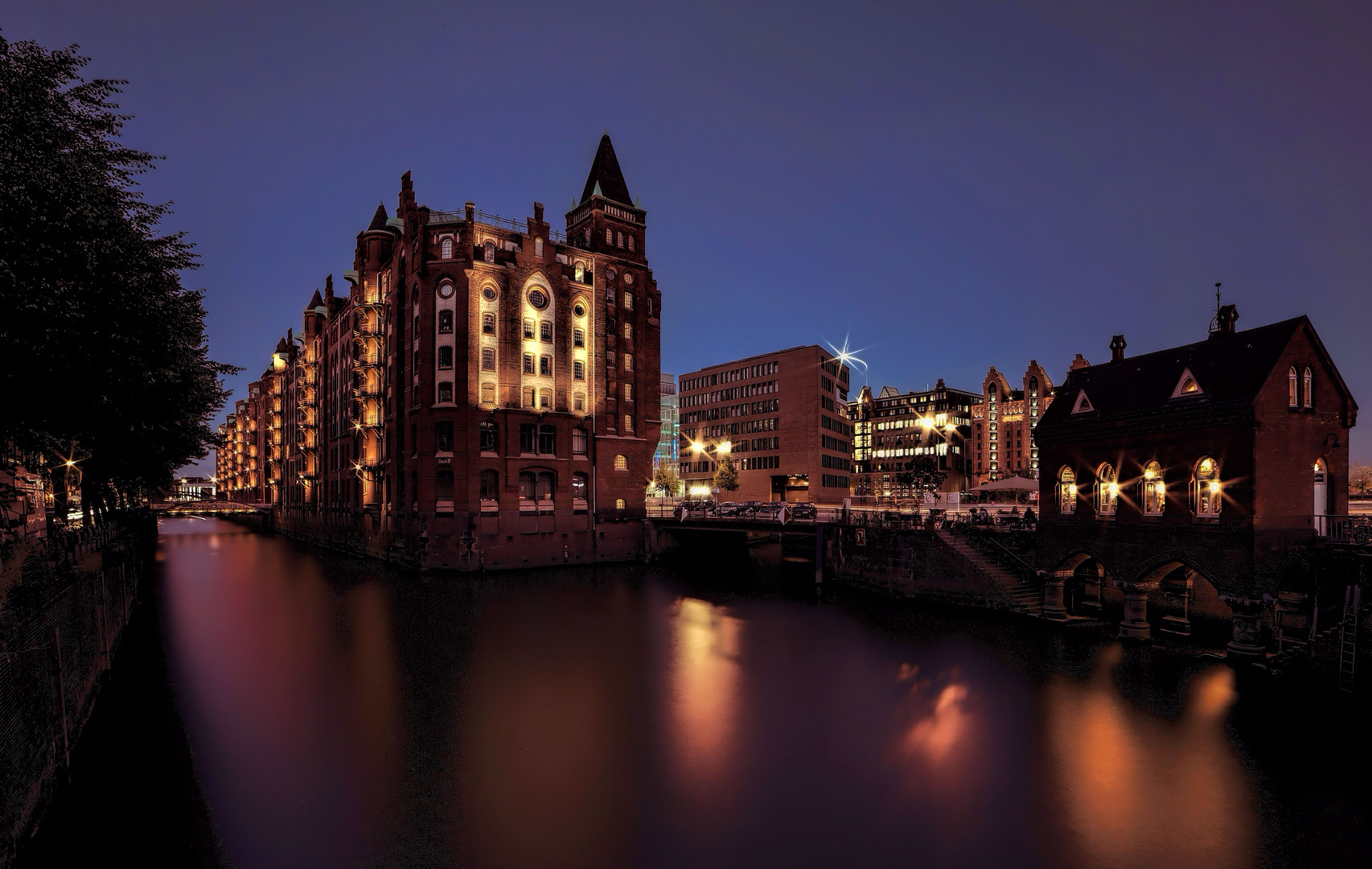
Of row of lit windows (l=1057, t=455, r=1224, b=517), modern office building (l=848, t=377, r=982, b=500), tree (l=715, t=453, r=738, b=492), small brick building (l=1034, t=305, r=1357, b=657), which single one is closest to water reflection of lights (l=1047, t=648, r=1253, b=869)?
small brick building (l=1034, t=305, r=1357, b=657)

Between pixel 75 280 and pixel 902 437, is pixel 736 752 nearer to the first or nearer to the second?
pixel 75 280

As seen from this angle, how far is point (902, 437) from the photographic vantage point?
15412cm

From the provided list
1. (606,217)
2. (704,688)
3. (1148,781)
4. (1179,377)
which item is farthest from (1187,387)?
(606,217)

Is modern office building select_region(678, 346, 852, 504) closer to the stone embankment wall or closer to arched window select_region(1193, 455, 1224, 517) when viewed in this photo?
arched window select_region(1193, 455, 1224, 517)

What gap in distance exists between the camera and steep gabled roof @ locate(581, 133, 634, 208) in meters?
60.9

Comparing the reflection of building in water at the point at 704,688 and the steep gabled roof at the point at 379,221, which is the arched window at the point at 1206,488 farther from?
the steep gabled roof at the point at 379,221

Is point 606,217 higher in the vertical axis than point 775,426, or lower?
higher

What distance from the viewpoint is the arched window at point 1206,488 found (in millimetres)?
26688

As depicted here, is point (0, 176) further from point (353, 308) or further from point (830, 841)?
point (353, 308)

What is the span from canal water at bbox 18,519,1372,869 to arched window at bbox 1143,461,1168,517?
6.42 meters

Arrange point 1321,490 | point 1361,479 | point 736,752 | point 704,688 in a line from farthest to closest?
point 1361,479, point 1321,490, point 704,688, point 736,752

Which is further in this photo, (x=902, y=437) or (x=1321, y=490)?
(x=902, y=437)

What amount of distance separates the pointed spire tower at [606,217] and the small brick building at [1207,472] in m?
40.4

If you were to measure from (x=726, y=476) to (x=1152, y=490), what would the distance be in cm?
7359
